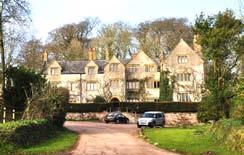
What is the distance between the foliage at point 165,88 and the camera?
8138cm

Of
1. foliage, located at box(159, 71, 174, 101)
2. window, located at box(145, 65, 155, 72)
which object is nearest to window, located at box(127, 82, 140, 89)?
window, located at box(145, 65, 155, 72)

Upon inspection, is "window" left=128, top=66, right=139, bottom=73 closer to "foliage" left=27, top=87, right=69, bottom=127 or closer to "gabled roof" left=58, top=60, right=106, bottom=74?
"gabled roof" left=58, top=60, right=106, bottom=74

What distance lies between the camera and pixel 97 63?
3467 inches

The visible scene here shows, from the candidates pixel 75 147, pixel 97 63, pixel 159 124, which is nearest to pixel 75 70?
pixel 97 63

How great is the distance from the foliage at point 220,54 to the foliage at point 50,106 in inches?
494

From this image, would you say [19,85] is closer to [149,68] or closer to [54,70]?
[149,68]

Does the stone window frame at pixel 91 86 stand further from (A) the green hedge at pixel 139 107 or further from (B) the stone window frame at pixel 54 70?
(A) the green hedge at pixel 139 107

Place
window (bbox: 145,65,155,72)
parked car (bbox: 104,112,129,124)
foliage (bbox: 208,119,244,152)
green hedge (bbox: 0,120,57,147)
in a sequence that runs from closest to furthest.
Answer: foliage (bbox: 208,119,244,152) < green hedge (bbox: 0,120,57,147) < parked car (bbox: 104,112,129,124) < window (bbox: 145,65,155,72)

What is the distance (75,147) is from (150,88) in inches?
2231

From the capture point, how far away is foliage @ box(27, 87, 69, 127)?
37719 mm

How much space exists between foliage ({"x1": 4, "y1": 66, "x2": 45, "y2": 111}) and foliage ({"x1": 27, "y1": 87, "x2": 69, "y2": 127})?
1.76 metres

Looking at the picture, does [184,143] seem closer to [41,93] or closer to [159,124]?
[41,93]

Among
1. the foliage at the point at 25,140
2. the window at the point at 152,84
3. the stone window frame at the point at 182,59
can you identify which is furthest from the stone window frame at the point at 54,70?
the foliage at the point at 25,140

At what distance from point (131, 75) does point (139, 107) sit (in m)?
14.2
